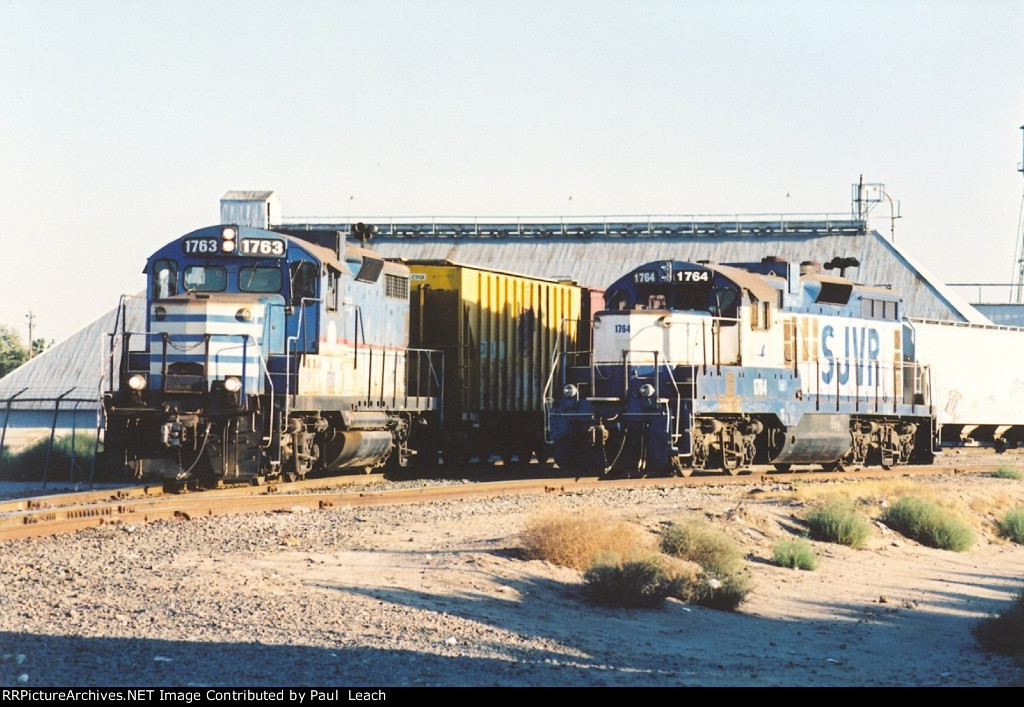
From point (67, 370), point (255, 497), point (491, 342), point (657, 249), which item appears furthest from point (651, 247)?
point (255, 497)

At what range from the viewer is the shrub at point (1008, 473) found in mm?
25359

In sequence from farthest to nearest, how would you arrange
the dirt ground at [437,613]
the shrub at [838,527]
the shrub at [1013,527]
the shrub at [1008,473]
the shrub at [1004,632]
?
1. the shrub at [1008,473]
2. the shrub at [1013,527]
3. the shrub at [838,527]
4. the shrub at [1004,632]
5. the dirt ground at [437,613]

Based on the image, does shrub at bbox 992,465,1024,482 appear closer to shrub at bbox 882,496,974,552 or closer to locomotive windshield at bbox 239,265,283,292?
shrub at bbox 882,496,974,552

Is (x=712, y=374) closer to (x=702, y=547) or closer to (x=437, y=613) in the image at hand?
(x=702, y=547)

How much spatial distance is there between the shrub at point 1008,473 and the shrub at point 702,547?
526 inches

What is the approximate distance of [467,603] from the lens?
35.2 feet

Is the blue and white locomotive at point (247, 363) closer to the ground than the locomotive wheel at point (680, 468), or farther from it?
farther from it

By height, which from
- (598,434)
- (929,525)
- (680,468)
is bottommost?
(929,525)

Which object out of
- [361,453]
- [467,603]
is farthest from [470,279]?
[467,603]

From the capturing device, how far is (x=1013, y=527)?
1959cm

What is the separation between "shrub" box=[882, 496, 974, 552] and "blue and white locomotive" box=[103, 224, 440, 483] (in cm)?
786

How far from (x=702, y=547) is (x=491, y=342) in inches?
420

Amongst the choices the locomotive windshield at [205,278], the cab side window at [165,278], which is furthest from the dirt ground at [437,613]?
the cab side window at [165,278]

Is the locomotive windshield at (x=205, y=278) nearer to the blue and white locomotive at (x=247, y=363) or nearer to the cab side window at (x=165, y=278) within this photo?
the blue and white locomotive at (x=247, y=363)
